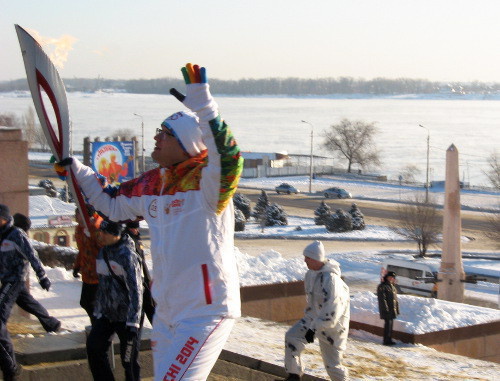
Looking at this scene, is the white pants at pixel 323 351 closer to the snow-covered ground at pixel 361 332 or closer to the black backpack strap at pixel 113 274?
the snow-covered ground at pixel 361 332

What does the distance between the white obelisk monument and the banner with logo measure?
471 inches

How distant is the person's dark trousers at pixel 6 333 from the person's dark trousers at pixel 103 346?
0.80 m

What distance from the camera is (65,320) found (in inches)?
374

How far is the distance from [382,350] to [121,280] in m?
4.57

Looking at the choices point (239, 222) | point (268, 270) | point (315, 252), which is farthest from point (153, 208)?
point (239, 222)

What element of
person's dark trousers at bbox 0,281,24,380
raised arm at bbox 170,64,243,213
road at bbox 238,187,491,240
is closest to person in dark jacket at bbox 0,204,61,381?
person's dark trousers at bbox 0,281,24,380

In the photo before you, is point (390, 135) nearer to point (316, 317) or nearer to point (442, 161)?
point (442, 161)

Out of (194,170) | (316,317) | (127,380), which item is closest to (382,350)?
(316,317)

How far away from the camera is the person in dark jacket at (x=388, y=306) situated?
11.2 meters

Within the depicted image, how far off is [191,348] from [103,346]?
6.92 feet

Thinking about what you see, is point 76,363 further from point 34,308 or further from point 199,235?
point 199,235

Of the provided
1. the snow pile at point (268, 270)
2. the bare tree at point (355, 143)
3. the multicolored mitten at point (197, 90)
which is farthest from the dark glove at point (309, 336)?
the bare tree at point (355, 143)

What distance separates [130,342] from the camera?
5684 mm

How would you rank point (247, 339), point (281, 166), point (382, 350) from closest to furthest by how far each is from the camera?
point (247, 339), point (382, 350), point (281, 166)
